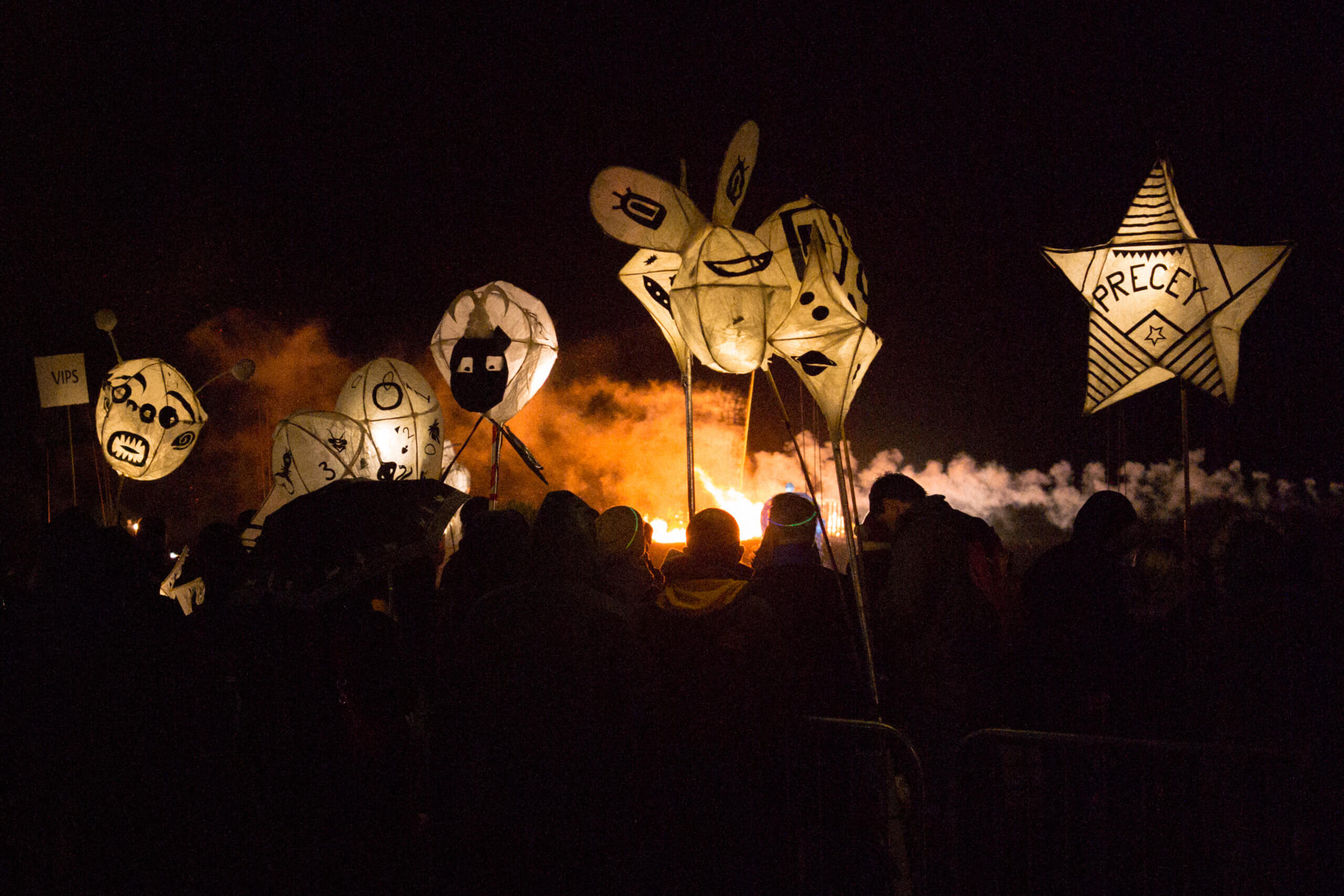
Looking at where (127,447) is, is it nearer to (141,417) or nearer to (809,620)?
(141,417)

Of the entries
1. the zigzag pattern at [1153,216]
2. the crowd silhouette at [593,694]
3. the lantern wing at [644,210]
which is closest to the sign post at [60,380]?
the crowd silhouette at [593,694]

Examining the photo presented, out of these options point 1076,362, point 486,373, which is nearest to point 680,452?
point 1076,362

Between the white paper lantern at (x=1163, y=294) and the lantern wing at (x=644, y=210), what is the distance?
1.99 meters

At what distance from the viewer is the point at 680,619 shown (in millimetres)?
2693

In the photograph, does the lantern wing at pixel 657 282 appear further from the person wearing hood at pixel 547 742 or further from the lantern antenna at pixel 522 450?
the person wearing hood at pixel 547 742

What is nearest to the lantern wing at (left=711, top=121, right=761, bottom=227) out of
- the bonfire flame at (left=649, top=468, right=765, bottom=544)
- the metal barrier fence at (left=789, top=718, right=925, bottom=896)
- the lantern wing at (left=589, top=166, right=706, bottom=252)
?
the lantern wing at (left=589, top=166, right=706, bottom=252)

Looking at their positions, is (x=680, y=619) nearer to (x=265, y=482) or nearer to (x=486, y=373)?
(x=486, y=373)

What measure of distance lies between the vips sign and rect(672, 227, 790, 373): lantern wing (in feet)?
22.2

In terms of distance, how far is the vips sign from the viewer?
26.5 feet

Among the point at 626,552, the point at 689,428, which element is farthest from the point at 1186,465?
the point at 689,428

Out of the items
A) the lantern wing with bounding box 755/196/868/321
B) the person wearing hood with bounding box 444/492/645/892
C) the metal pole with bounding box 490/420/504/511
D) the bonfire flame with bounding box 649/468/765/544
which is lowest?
the bonfire flame with bounding box 649/468/765/544

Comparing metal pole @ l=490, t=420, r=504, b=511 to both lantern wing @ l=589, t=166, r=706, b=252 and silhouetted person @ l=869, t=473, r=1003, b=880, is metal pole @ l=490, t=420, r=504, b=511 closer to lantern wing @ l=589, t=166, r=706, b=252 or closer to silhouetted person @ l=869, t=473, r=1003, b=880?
lantern wing @ l=589, t=166, r=706, b=252

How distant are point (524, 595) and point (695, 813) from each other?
0.90m

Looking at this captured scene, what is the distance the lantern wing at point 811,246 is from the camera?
4094mm
